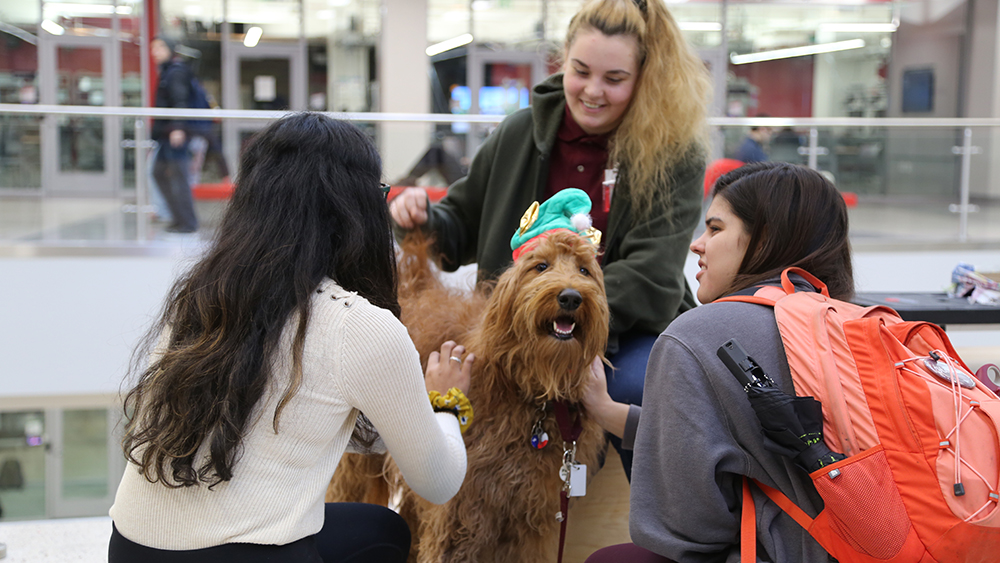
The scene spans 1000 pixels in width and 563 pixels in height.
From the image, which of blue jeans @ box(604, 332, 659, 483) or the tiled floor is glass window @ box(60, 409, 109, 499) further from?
blue jeans @ box(604, 332, 659, 483)

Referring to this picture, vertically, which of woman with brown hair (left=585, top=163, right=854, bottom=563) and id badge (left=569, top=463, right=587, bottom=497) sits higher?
woman with brown hair (left=585, top=163, right=854, bottom=563)

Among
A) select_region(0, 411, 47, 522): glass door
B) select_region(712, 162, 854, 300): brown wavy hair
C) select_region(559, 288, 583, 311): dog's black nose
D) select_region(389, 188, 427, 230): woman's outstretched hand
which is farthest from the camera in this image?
select_region(0, 411, 47, 522): glass door

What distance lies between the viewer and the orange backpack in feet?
4.21

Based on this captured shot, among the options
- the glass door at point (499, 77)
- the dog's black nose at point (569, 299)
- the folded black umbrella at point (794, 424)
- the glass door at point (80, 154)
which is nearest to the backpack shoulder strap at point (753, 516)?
the folded black umbrella at point (794, 424)

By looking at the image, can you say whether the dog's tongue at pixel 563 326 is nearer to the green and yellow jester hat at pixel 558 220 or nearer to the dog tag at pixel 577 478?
the green and yellow jester hat at pixel 558 220

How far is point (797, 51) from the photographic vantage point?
587 inches

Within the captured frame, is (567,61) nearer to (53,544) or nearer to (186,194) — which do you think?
(53,544)

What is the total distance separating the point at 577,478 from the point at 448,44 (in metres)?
11.5

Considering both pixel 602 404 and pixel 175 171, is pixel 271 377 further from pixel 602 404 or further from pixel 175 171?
pixel 175 171

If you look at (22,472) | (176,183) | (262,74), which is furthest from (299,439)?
(262,74)

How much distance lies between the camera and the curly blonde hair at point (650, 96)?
2.37 metres

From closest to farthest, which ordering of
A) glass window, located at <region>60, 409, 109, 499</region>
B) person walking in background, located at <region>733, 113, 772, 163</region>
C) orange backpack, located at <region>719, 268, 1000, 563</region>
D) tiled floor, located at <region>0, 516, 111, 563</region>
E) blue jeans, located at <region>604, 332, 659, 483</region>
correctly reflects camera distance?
orange backpack, located at <region>719, 268, 1000, 563</region> < blue jeans, located at <region>604, 332, 659, 483</region> < tiled floor, located at <region>0, 516, 111, 563</region> < person walking in background, located at <region>733, 113, 772, 163</region> < glass window, located at <region>60, 409, 109, 499</region>

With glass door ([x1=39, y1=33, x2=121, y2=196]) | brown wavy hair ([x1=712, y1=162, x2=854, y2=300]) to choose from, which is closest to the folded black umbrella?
brown wavy hair ([x1=712, y1=162, x2=854, y2=300])

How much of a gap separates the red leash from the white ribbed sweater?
64 cm
